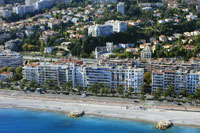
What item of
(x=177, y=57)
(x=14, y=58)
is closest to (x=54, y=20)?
(x=14, y=58)

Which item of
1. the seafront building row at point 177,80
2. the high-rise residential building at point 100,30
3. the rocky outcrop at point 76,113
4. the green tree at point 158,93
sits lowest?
the rocky outcrop at point 76,113

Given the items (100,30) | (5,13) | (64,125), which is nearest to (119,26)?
(100,30)

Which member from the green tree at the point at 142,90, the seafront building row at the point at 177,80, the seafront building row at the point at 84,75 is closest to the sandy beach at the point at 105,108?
the green tree at the point at 142,90

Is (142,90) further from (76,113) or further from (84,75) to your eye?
(76,113)

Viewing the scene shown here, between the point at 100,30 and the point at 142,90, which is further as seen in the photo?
the point at 100,30

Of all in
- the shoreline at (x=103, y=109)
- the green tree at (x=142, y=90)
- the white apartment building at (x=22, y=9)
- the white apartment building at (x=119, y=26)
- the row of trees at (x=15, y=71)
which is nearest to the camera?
the shoreline at (x=103, y=109)

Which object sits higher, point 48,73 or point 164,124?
point 48,73

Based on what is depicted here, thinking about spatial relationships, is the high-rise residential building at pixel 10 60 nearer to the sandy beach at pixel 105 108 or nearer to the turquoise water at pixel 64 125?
the sandy beach at pixel 105 108
